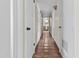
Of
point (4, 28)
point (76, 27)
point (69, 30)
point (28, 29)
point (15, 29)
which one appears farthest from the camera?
point (28, 29)

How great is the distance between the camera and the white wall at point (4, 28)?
1731mm

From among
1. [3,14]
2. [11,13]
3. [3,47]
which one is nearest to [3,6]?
[3,14]

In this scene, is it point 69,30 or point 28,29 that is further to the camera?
point 28,29

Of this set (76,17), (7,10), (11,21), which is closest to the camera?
(7,10)

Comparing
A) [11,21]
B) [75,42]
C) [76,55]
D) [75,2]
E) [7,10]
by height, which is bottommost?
[76,55]

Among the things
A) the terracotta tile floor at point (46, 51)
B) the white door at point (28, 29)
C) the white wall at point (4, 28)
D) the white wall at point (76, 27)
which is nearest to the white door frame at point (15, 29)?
the white wall at point (4, 28)

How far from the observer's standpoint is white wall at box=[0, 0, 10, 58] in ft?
5.68

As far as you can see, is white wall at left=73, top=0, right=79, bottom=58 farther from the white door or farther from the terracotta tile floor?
the terracotta tile floor

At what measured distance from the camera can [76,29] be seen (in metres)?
2.78

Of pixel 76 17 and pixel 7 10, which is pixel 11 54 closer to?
pixel 7 10

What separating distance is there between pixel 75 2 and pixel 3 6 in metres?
1.52

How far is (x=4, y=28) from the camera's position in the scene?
184cm

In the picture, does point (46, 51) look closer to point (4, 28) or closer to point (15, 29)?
point (15, 29)

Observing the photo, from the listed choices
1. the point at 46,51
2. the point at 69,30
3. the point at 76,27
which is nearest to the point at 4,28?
the point at 76,27
